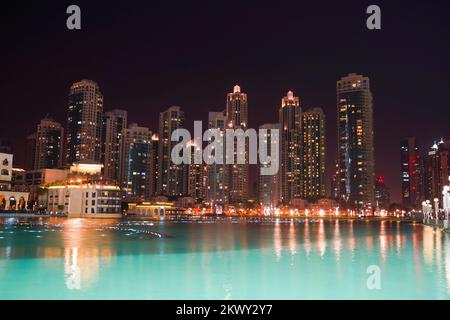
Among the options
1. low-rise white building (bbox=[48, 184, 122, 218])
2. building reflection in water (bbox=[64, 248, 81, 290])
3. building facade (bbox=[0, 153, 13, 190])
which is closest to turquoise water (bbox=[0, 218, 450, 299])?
building reflection in water (bbox=[64, 248, 81, 290])

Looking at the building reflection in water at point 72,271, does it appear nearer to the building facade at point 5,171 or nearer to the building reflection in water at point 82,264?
the building reflection in water at point 82,264

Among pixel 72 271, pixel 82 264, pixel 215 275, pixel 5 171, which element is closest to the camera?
pixel 215 275

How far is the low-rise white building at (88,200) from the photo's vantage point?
12800cm

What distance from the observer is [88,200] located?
12825cm

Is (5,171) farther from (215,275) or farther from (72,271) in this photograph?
(215,275)

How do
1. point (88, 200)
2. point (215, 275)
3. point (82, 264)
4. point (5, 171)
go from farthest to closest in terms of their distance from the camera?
point (88, 200) < point (5, 171) < point (82, 264) < point (215, 275)

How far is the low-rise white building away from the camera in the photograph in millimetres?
128000

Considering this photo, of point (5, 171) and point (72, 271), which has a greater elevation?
point (5, 171)

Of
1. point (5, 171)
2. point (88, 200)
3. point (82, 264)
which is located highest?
point (5, 171)

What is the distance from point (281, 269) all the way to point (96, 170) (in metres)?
136

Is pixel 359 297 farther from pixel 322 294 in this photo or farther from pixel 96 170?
pixel 96 170

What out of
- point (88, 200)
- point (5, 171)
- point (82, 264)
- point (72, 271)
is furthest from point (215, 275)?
point (88, 200)

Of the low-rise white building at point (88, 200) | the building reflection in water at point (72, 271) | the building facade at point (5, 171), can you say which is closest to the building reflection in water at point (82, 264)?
the building reflection in water at point (72, 271)
